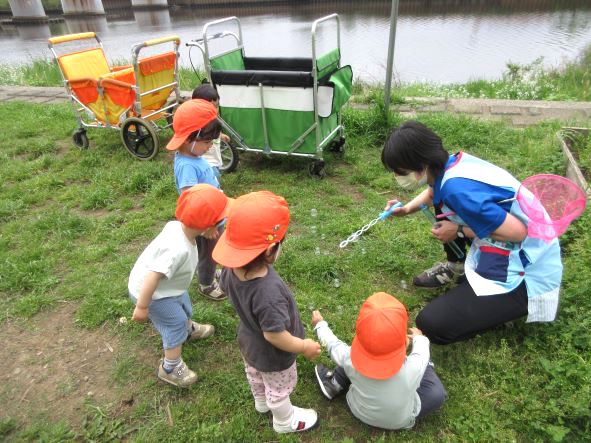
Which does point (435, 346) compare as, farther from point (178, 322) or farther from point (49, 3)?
point (49, 3)

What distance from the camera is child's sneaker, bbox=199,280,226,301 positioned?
9.82 feet

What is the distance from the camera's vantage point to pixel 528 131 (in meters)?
4.93

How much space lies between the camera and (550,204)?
2328 millimetres

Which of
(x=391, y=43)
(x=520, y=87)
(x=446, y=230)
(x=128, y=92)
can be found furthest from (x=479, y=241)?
(x=520, y=87)

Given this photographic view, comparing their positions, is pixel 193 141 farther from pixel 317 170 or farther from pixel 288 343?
pixel 317 170

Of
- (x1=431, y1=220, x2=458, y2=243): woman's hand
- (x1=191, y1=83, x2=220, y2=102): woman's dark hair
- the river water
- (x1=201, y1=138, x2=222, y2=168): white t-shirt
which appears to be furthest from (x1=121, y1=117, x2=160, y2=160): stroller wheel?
the river water

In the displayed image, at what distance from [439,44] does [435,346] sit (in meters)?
12.6

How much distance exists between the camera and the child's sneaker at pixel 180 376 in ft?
7.71

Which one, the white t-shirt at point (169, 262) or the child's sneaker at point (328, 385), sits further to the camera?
the child's sneaker at point (328, 385)

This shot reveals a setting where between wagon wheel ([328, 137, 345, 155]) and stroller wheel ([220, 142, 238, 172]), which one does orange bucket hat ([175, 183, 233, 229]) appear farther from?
wagon wheel ([328, 137, 345, 155])

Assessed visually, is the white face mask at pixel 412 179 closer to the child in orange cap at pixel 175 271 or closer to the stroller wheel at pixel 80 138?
the child in orange cap at pixel 175 271

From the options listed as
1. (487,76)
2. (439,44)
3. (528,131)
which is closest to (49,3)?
(439,44)

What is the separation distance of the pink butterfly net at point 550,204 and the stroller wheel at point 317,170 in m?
2.36

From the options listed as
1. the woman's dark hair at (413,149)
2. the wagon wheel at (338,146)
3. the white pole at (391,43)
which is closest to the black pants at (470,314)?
the woman's dark hair at (413,149)
